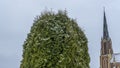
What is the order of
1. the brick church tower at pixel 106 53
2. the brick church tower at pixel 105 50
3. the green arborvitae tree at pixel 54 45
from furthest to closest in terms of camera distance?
1. the brick church tower at pixel 105 50
2. the brick church tower at pixel 106 53
3. the green arborvitae tree at pixel 54 45

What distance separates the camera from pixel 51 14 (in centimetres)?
1072

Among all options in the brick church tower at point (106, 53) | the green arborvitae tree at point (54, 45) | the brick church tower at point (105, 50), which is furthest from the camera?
the brick church tower at point (105, 50)

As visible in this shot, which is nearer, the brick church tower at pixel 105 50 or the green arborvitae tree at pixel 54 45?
the green arborvitae tree at pixel 54 45

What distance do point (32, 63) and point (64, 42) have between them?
3.49ft

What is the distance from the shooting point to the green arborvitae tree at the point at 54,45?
9.90 metres

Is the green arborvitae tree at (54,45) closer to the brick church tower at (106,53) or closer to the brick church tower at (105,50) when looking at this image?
the brick church tower at (106,53)

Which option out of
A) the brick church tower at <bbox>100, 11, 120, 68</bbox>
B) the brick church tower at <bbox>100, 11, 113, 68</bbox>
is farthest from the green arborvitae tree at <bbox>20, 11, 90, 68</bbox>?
the brick church tower at <bbox>100, 11, 113, 68</bbox>

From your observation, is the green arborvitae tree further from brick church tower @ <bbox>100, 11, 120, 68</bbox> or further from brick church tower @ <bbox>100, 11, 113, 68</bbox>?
brick church tower @ <bbox>100, 11, 113, 68</bbox>

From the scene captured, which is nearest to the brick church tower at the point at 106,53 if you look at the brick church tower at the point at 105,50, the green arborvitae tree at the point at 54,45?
the brick church tower at the point at 105,50

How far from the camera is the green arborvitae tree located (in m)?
9.90

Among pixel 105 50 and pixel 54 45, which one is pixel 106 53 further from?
pixel 54 45

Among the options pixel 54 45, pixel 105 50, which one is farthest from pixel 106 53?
pixel 54 45

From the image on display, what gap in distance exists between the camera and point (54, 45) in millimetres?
10117

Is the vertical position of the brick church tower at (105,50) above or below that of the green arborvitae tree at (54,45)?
above
